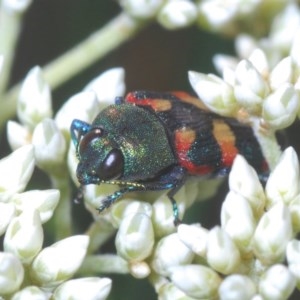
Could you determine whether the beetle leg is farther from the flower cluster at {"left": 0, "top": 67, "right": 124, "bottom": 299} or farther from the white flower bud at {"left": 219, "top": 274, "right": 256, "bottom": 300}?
the white flower bud at {"left": 219, "top": 274, "right": 256, "bottom": 300}

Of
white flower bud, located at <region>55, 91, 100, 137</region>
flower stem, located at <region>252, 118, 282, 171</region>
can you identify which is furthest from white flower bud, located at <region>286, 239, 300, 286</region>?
white flower bud, located at <region>55, 91, 100, 137</region>

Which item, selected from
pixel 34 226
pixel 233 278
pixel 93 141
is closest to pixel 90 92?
pixel 93 141

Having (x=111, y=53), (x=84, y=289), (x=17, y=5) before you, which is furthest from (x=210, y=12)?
(x=84, y=289)

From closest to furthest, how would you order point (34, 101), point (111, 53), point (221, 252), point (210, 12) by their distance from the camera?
point (221, 252) < point (34, 101) < point (210, 12) < point (111, 53)

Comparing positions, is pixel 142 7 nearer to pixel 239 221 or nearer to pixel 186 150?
pixel 186 150

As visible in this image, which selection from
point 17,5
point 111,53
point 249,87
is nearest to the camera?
point 249,87

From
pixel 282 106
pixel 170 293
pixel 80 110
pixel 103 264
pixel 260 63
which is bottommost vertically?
pixel 170 293

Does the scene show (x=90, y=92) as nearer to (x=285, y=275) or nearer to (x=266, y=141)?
(x=266, y=141)
